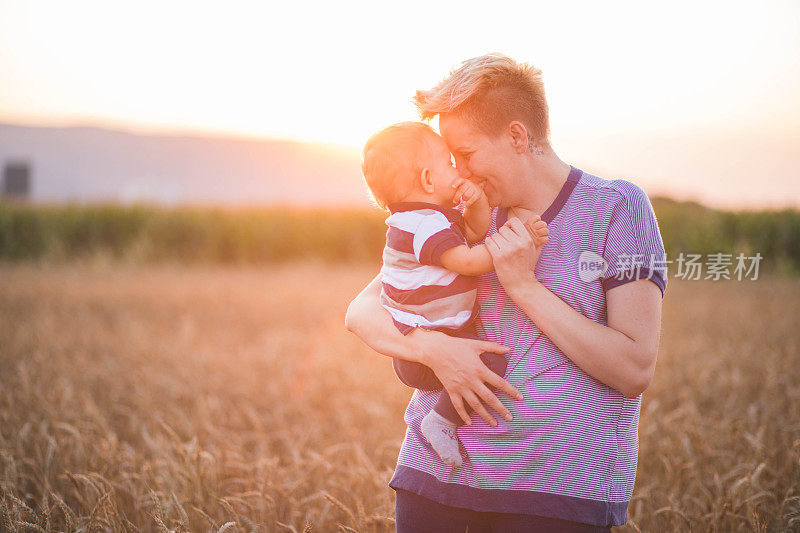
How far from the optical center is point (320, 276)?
16.0 metres

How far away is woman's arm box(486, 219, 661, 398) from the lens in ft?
6.53

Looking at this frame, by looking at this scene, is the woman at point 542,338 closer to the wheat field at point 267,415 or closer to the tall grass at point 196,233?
the wheat field at point 267,415

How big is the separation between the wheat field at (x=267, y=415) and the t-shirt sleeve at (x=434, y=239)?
115 cm

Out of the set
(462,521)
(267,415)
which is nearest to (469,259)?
(462,521)

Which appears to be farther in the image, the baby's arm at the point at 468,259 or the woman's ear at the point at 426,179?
the woman's ear at the point at 426,179

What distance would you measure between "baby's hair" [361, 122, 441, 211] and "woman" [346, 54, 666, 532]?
0.53 ft

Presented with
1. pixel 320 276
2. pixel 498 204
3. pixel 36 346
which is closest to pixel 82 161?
pixel 320 276

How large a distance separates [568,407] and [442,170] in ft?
2.82

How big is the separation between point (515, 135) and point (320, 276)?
1410 centimetres

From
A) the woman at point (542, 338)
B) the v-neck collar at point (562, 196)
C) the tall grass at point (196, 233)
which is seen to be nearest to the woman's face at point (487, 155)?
the woman at point (542, 338)

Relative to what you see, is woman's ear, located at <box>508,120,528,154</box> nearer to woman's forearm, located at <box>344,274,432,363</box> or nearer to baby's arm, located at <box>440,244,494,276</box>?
baby's arm, located at <box>440,244,494,276</box>

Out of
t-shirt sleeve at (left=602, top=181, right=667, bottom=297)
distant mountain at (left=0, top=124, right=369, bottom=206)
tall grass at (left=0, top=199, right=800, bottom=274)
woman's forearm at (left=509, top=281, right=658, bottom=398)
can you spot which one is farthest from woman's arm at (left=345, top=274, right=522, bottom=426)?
distant mountain at (left=0, top=124, right=369, bottom=206)

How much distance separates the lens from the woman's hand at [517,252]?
2025 mm

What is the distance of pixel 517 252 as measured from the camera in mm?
2023
